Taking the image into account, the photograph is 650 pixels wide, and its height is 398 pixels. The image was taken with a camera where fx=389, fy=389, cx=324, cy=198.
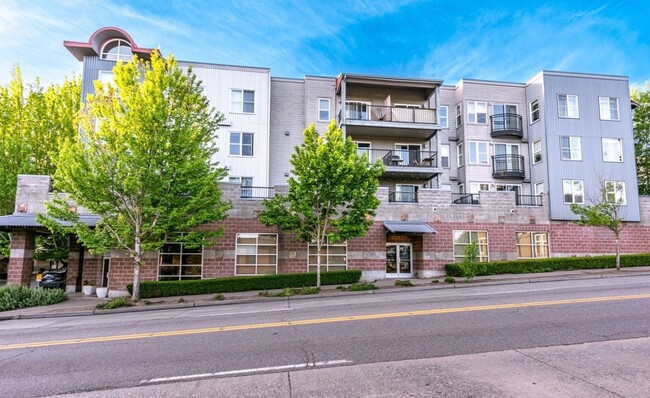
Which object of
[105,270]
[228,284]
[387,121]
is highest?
[387,121]

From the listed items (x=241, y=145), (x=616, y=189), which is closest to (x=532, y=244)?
(x=616, y=189)

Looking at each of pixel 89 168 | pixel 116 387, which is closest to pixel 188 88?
pixel 89 168

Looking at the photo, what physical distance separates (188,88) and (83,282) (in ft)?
40.2

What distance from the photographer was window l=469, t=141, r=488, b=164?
93.9ft

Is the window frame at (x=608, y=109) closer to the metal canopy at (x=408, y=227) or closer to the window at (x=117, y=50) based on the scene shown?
the metal canopy at (x=408, y=227)

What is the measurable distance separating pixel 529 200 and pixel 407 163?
9216mm

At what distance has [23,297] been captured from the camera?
1630cm

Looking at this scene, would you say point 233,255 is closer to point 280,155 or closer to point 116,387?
point 280,155

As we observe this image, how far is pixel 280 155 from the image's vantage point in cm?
2712

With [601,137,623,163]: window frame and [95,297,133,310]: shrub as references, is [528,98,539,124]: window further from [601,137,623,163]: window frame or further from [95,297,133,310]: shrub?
[95,297,133,310]: shrub

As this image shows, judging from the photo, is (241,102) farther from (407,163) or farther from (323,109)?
(407,163)

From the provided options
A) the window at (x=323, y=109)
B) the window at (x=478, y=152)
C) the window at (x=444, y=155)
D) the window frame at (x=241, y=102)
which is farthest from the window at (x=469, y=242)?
the window frame at (x=241, y=102)

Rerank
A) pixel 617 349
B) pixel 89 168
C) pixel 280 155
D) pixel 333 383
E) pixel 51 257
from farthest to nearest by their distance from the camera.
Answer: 1. pixel 280 155
2. pixel 51 257
3. pixel 89 168
4. pixel 617 349
5. pixel 333 383

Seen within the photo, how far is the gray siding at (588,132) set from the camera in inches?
1043
